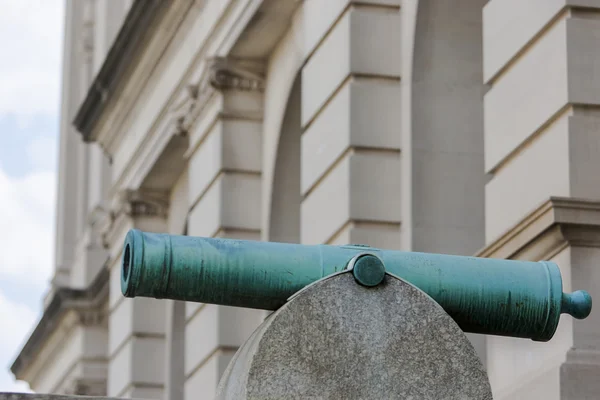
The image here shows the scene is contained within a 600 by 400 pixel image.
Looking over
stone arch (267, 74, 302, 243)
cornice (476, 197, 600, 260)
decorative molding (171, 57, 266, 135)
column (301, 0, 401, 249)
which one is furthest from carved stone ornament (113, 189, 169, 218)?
cornice (476, 197, 600, 260)

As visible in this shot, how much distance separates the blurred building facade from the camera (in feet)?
30.5

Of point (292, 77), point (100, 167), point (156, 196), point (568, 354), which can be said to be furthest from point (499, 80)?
point (100, 167)

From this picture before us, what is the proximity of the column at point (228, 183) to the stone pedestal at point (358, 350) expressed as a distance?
1219 cm

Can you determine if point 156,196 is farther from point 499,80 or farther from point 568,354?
point 568,354

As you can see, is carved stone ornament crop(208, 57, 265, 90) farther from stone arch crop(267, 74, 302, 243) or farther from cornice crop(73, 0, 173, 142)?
cornice crop(73, 0, 173, 142)

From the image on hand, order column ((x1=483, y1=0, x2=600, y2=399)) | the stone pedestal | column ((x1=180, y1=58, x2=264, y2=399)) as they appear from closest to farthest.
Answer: the stone pedestal, column ((x1=483, y1=0, x2=600, y2=399)), column ((x1=180, y1=58, x2=264, y2=399))

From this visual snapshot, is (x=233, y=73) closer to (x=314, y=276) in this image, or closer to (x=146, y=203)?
(x=146, y=203)

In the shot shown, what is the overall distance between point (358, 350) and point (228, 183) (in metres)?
12.7

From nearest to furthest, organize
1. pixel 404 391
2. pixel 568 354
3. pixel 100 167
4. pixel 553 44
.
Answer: pixel 404 391
pixel 568 354
pixel 553 44
pixel 100 167

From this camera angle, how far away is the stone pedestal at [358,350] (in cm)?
498

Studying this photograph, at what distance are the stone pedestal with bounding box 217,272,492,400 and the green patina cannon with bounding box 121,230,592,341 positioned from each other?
4.6 inches

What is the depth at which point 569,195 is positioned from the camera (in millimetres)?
9062


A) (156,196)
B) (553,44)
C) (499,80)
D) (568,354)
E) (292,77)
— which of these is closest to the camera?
(568,354)

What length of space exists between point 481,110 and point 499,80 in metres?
2.72
